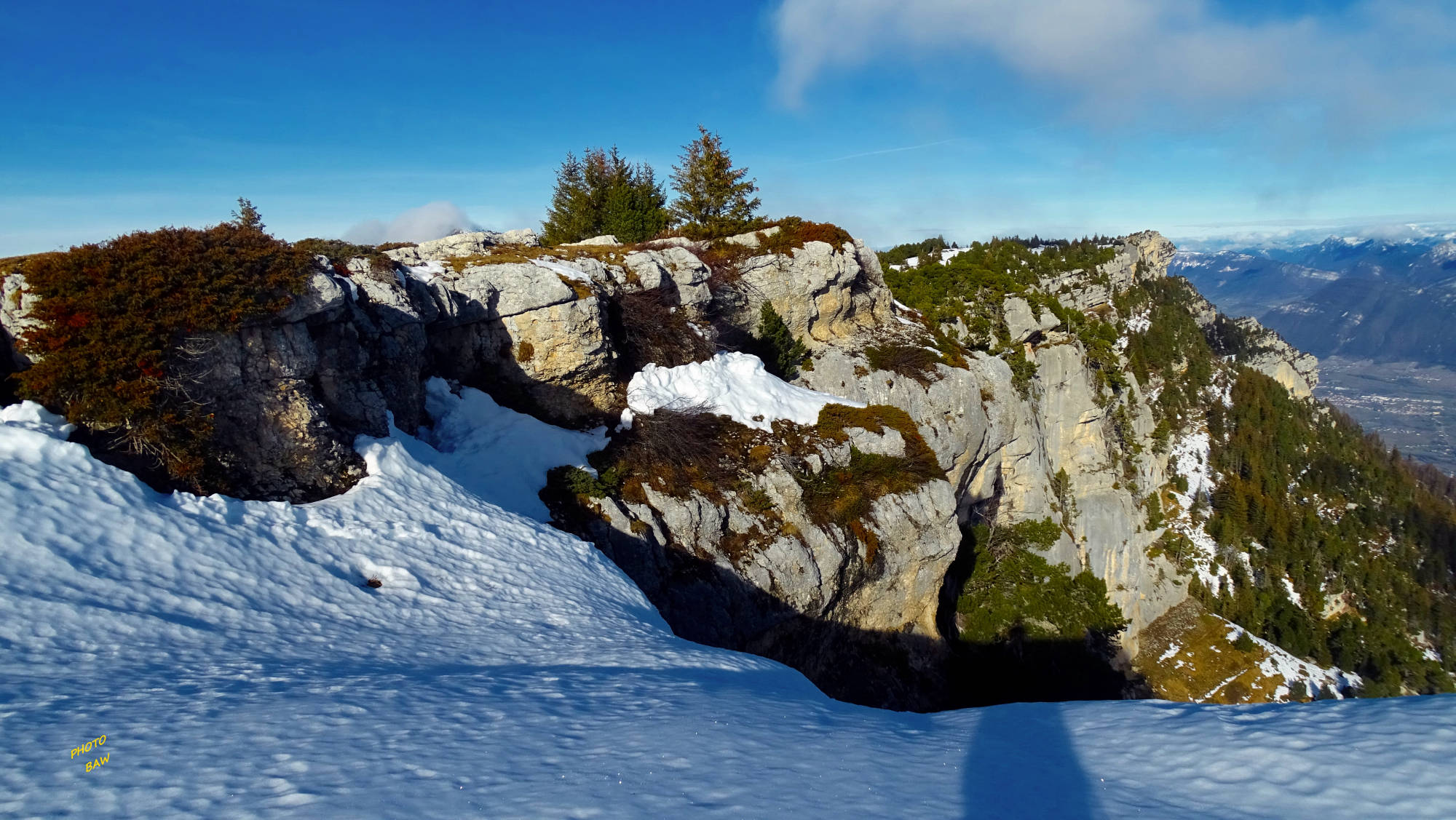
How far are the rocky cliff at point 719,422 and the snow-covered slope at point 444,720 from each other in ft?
9.86

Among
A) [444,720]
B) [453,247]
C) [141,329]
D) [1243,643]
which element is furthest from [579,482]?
[1243,643]

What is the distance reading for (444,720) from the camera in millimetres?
5828

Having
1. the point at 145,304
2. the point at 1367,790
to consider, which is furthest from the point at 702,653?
the point at 145,304

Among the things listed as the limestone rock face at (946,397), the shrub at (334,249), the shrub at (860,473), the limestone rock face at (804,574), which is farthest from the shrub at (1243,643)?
the shrub at (334,249)

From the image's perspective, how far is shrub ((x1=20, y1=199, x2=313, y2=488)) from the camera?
9.45m

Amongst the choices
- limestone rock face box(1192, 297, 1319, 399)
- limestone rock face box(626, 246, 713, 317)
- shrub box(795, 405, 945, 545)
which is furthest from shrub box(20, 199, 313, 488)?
limestone rock face box(1192, 297, 1319, 399)

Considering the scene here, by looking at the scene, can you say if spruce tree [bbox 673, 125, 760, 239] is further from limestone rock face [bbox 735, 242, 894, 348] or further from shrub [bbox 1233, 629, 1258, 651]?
shrub [bbox 1233, 629, 1258, 651]

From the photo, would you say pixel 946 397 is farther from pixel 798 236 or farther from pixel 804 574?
pixel 804 574

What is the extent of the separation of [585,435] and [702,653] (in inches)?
384

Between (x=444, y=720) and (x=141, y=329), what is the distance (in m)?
9.33

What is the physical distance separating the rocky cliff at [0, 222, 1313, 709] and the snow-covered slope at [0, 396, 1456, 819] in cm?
301

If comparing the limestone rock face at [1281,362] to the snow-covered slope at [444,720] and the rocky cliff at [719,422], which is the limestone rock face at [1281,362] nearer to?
the rocky cliff at [719,422]

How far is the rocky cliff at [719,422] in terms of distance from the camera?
41.5 ft

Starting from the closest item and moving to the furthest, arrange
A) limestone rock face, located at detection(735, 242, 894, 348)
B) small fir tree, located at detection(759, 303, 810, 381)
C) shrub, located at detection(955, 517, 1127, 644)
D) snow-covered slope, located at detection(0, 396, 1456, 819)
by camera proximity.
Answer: snow-covered slope, located at detection(0, 396, 1456, 819) → small fir tree, located at detection(759, 303, 810, 381) → limestone rock face, located at detection(735, 242, 894, 348) → shrub, located at detection(955, 517, 1127, 644)
